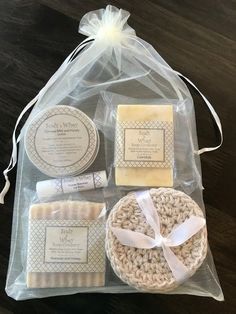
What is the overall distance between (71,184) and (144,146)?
0.48ft

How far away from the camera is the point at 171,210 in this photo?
2.36 feet

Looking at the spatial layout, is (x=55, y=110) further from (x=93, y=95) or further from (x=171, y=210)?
(x=171, y=210)

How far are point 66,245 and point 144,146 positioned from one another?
0.22 metres

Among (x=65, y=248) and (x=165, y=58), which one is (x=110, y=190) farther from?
(x=165, y=58)

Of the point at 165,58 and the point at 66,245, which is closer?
the point at 66,245

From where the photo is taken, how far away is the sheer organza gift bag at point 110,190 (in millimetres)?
712

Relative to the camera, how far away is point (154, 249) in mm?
710

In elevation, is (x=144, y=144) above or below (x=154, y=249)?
above

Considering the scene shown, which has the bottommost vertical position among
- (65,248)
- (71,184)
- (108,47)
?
(65,248)

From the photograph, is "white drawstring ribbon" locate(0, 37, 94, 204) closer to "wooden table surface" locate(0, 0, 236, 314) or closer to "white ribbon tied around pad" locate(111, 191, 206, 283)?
"wooden table surface" locate(0, 0, 236, 314)

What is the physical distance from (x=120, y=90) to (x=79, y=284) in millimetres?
363

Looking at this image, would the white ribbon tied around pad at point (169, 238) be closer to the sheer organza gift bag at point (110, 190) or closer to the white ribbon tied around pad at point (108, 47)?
the sheer organza gift bag at point (110, 190)

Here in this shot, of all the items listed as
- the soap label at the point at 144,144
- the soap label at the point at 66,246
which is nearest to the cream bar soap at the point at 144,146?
the soap label at the point at 144,144

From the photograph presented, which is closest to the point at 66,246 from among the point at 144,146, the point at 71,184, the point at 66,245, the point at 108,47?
the point at 66,245
